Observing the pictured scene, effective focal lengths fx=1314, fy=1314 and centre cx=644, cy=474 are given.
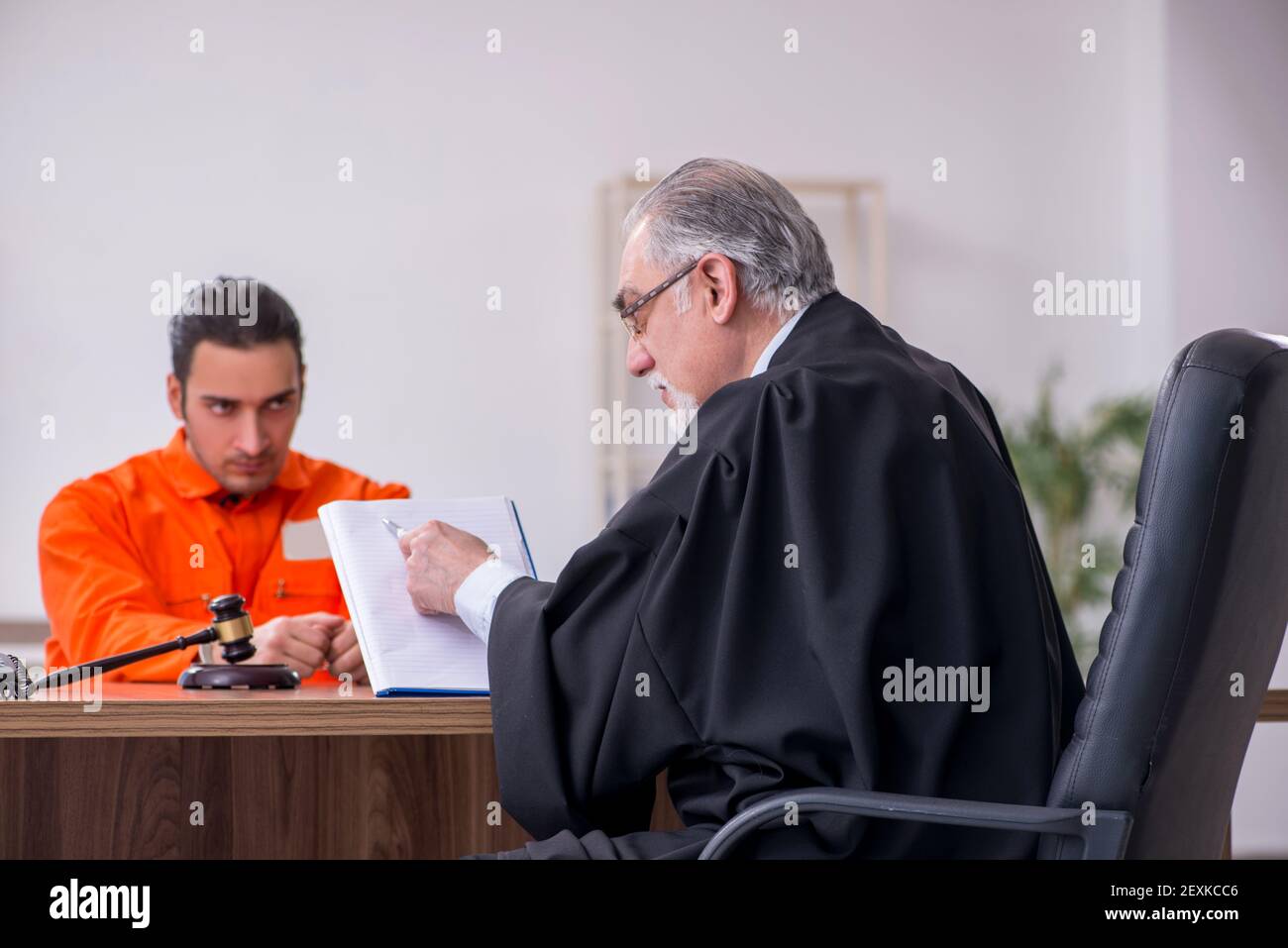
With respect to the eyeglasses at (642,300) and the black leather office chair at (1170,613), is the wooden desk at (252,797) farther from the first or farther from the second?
the black leather office chair at (1170,613)

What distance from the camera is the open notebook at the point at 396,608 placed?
4.98 feet

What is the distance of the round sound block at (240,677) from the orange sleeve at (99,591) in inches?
15.4

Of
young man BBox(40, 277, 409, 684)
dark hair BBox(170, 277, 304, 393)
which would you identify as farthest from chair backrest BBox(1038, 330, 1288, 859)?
dark hair BBox(170, 277, 304, 393)

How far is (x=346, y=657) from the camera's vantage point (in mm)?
1987

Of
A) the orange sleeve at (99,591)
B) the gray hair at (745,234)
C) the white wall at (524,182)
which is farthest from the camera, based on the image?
the white wall at (524,182)

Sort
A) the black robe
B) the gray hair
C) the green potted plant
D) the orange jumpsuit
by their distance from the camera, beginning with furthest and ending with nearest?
1. the green potted plant
2. the orange jumpsuit
3. the gray hair
4. the black robe

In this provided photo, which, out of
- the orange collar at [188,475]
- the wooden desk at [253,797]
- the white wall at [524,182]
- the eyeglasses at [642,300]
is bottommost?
the wooden desk at [253,797]

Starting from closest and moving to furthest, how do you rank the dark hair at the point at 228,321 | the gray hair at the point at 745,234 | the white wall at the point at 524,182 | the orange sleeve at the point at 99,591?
the gray hair at the point at 745,234 → the orange sleeve at the point at 99,591 → the dark hair at the point at 228,321 → the white wall at the point at 524,182

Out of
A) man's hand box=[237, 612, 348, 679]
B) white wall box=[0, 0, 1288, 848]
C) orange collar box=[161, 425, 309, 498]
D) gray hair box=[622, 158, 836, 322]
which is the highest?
white wall box=[0, 0, 1288, 848]

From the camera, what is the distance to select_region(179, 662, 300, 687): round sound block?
1.69 m

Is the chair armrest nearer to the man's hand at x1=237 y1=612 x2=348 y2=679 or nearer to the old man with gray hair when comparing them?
the old man with gray hair

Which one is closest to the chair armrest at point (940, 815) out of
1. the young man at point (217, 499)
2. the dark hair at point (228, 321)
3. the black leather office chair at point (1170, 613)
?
the black leather office chair at point (1170, 613)

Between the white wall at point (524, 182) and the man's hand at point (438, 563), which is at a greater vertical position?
the white wall at point (524, 182)

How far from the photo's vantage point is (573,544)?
4840 millimetres
